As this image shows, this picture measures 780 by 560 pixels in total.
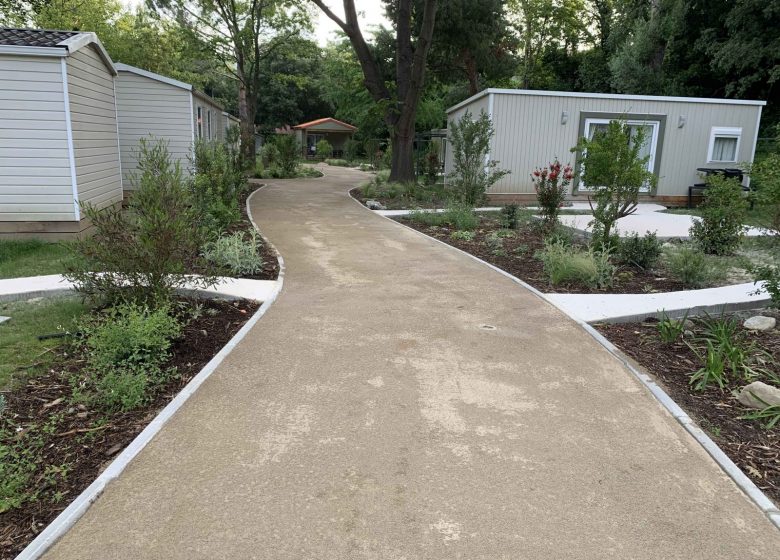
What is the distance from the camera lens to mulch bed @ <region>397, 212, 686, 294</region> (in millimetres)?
6707

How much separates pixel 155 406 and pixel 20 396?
2.94 ft

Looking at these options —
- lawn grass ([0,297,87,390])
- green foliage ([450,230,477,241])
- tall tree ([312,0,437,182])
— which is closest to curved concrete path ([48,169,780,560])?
lawn grass ([0,297,87,390])

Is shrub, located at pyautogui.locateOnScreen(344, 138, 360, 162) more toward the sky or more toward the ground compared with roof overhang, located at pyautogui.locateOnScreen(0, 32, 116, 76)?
more toward the ground

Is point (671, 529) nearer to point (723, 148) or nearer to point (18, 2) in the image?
point (723, 148)

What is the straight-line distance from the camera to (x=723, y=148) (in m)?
16.2

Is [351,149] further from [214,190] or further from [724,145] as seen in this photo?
[214,190]

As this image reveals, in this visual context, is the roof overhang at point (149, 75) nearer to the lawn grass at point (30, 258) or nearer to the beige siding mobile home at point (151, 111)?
the beige siding mobile home at point (151, 111)

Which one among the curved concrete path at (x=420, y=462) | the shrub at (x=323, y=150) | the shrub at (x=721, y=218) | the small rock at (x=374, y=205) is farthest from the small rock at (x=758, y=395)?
the shrub at (x=323, y=150)

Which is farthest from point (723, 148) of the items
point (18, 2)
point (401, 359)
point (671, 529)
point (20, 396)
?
point (18, 2)

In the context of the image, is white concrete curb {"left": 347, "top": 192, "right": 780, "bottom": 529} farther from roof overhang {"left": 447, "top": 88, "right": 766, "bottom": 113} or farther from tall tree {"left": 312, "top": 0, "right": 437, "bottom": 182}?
tall tree {"left": 312, "top": 0, "right": 437, "bottom": 182}

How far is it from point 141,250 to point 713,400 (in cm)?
457

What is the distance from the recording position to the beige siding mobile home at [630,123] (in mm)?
14805

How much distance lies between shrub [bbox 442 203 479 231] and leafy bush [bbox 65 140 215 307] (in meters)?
6.28

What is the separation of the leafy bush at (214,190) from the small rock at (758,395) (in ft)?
21.3
